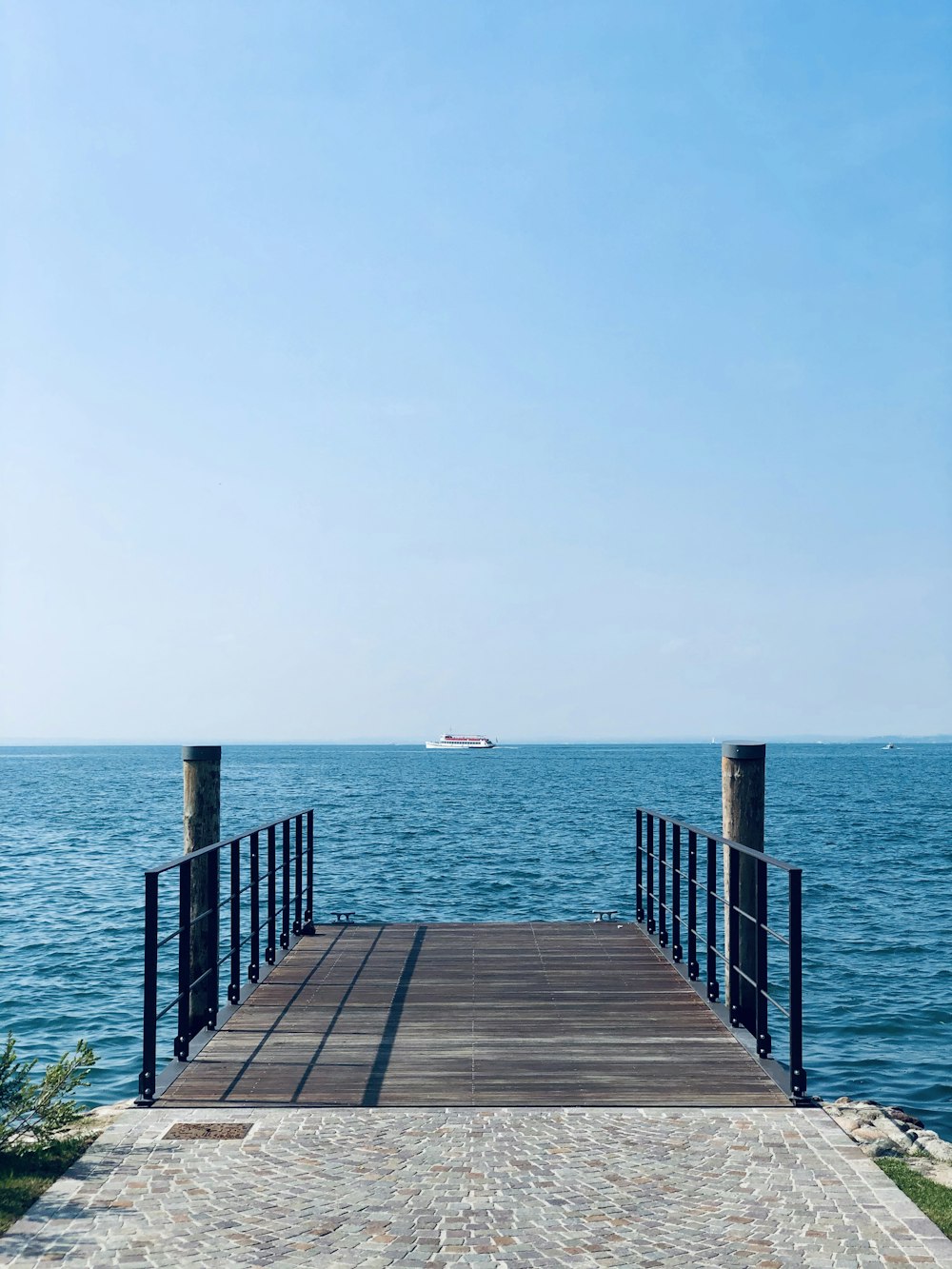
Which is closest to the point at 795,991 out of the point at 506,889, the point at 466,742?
the point at 506,889

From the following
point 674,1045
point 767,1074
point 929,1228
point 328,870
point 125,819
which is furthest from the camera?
point 125,819

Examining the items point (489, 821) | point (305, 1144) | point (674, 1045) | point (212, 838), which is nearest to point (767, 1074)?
point (674, 1045)

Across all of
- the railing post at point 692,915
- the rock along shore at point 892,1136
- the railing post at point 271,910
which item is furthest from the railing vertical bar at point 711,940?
the railing post at point 271,910

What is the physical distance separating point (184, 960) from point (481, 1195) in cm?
296

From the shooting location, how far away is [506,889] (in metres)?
22.6

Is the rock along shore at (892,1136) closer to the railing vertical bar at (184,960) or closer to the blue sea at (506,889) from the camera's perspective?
the blue sea at (506,889)

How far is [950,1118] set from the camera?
9.70 meters

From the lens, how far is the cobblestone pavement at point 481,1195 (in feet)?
12.9

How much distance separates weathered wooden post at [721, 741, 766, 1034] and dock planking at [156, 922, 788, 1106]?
403 mm

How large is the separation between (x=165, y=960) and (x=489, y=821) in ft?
83.4

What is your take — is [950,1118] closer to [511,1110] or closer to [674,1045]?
[674,1045]

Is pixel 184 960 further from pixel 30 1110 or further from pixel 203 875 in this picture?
pixel 30 1110

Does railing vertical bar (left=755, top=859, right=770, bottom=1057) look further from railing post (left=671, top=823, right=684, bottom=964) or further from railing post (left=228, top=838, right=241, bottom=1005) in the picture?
railing post (left=228, top=838, right=241, bottom=1005)

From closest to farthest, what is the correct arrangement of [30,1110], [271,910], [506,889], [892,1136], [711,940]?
[30,1110] < [711,940] < [892,1136] < [271,910] < [506,889]
